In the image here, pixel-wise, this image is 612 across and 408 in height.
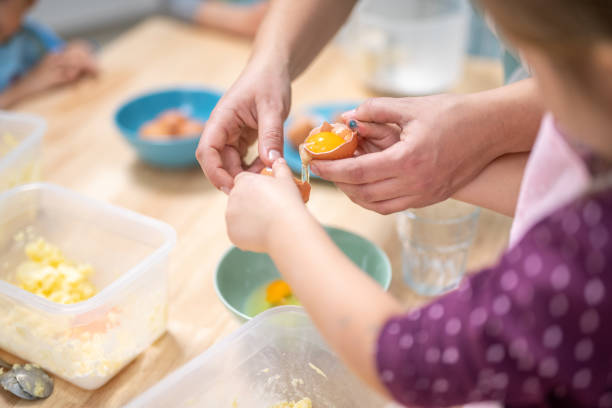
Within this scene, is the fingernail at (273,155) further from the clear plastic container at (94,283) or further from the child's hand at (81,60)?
the child's hand at (81,60)

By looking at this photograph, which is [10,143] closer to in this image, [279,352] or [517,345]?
[279,352]

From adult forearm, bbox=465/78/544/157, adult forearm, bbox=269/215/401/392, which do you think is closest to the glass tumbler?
adult forearm, bbox=465/78/544/157

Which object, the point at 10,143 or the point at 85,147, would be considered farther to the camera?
the point at 85,147

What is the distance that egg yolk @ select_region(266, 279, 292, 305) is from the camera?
1.01 meters

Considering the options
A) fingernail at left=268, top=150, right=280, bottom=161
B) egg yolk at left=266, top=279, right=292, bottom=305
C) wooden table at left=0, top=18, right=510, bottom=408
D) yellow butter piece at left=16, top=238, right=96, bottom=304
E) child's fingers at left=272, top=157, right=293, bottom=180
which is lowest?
wooden table at left=0, top=18, right=510, bottom=408

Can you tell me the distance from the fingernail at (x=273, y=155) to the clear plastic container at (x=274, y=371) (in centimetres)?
21

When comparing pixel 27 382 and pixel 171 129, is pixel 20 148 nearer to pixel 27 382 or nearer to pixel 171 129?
pixel 171 129

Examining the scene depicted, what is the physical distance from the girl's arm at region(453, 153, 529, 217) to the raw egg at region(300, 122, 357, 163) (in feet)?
0.63

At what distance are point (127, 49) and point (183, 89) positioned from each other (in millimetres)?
441

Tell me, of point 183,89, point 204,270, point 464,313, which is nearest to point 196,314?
point 204,270

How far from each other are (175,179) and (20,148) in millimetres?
317

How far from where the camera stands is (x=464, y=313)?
1.86 ft

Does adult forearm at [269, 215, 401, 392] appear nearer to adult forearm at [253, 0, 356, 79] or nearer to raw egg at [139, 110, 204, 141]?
adult forearm at [253, 0, 356, 79]

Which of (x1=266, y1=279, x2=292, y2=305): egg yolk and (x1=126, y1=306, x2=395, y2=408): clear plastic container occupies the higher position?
(x1=126, y1=306, x2=395, y2=408): clear plastic container
